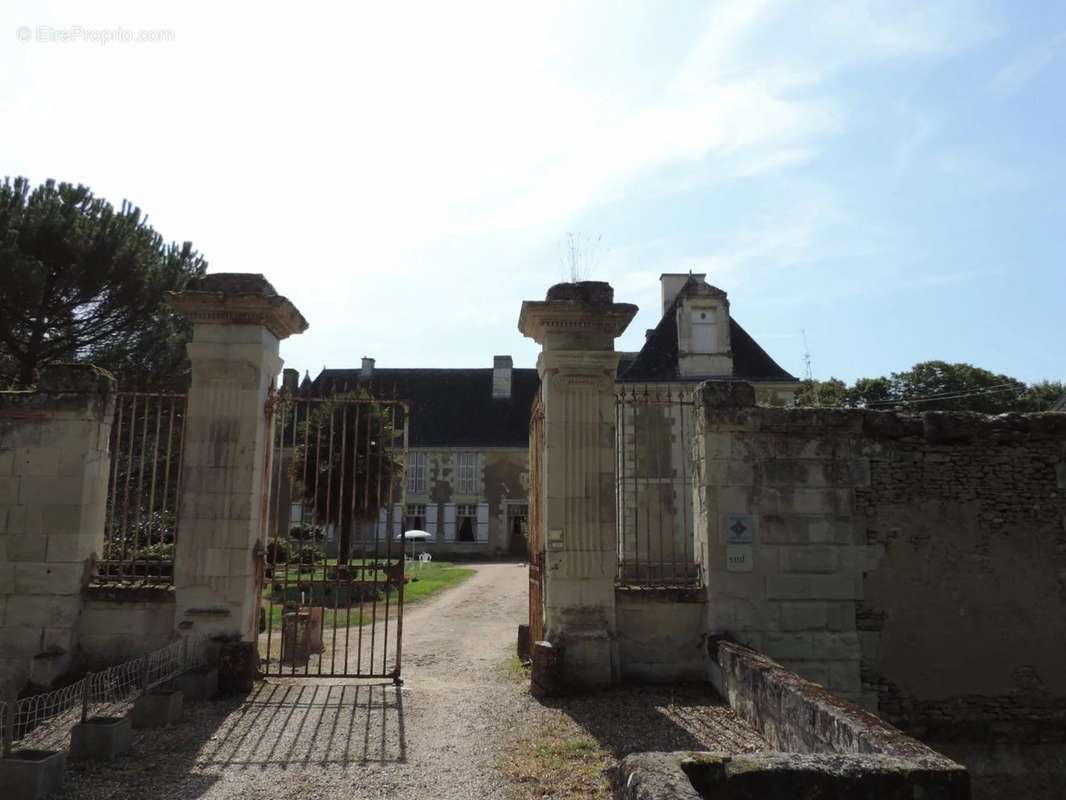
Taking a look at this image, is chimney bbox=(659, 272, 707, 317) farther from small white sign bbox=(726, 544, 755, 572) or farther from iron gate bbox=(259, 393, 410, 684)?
small white sign bbox=(726, 544, 755, 572)

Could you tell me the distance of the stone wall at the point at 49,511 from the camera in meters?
5.85

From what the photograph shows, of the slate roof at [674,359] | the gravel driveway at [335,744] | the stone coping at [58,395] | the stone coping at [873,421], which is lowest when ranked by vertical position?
the gravel driveway at [335,744]

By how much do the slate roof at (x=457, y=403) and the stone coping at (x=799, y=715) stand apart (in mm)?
25911

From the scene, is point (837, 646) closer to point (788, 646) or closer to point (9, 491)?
point (788, 646)

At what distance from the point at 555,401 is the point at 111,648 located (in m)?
3.90

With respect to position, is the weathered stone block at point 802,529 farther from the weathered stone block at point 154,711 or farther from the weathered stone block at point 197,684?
the weathered stone block at point 154,711

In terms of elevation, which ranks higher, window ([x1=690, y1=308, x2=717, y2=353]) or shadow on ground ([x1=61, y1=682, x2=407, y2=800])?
window ([x1=690, y1=308, x2=717, y2=353])

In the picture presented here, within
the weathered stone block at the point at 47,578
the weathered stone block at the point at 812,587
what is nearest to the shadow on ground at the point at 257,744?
the weathered stone block at the point at 47,578

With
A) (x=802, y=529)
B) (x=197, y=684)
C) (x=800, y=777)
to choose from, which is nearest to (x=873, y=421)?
(x=802, y=529)

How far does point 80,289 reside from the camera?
15.9 m

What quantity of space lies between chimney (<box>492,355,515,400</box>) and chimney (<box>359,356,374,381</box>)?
212 inches

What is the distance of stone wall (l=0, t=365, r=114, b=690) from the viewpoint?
5848 millimetres

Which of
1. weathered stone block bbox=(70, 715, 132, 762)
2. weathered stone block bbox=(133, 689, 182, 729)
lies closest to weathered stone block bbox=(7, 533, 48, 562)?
weathered stone block bbox=(133, 689, 182, 729)

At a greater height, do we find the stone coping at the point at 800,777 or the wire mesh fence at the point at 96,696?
the stone coping at the point at 800,777
